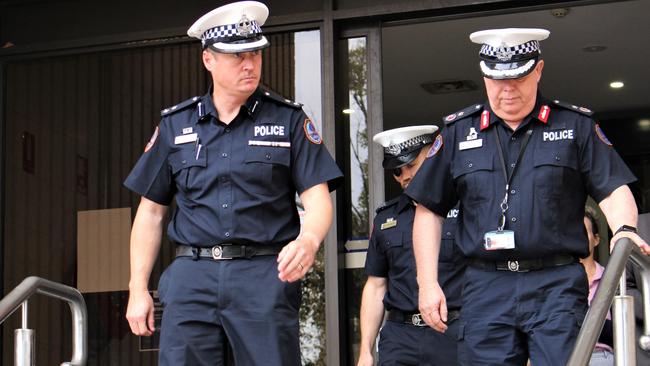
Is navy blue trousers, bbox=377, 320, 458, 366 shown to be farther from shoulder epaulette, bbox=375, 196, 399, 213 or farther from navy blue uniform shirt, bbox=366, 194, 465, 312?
shoulder epaulette, bbox=375, 196, 399, 213

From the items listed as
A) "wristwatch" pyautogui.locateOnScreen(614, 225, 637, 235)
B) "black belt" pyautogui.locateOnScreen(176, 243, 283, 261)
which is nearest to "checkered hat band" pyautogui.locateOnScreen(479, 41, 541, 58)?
"wristwatch" pyautogui.locateOnScreen(614, 225, 637, 235)

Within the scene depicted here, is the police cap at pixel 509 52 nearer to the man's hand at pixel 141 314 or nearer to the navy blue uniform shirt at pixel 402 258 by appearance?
the navy blue uniform shirt at pixel 402 258

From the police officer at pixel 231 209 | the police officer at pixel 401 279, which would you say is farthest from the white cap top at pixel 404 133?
the police officer at pixel 231 209

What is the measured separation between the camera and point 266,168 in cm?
480

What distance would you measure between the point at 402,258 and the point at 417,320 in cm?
37

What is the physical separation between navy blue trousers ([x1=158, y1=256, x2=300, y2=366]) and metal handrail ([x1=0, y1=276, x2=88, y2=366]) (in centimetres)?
66

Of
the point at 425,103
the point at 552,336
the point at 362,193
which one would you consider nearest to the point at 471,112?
the point at 552,336

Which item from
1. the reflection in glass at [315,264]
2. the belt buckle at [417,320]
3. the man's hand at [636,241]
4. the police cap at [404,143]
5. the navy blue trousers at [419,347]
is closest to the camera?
the man's hand at [636,241]

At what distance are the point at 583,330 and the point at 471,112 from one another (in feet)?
4.86

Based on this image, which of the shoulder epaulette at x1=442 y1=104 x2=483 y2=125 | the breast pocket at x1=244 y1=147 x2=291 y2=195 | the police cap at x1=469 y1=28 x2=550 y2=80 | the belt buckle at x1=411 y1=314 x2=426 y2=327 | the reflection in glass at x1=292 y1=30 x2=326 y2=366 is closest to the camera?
the breast pocket at x1=244 y1=147 x2=291 y2=195

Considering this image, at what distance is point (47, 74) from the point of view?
813 cm

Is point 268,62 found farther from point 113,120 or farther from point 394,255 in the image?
point 394,255

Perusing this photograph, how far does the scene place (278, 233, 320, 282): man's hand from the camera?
4332mm

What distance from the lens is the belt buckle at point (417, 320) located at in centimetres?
630
